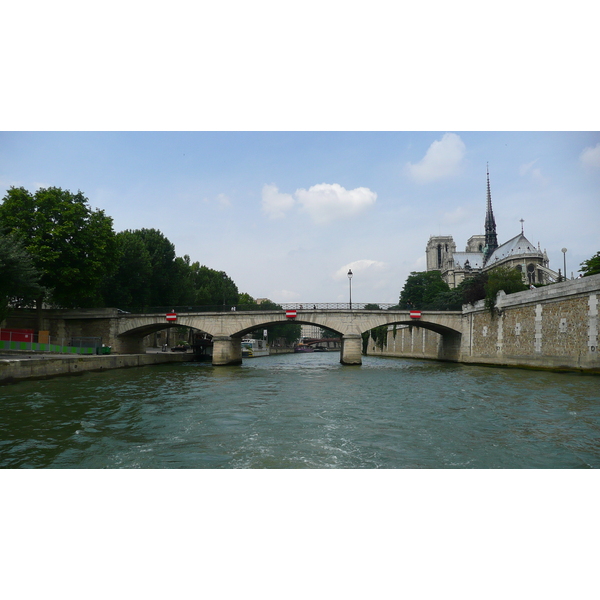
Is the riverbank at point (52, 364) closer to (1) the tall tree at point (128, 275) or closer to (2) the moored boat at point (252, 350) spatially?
(1) the tall tree at point (128, 275)

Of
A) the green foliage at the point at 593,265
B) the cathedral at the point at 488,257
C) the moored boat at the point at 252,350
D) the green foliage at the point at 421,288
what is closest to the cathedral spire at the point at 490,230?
the cathedral at the point at 488,257

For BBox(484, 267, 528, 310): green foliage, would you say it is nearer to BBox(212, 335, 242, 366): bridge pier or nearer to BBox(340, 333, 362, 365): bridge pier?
BBox(340, 333, 362, 365): bridge pier

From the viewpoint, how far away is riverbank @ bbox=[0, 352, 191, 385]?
20.1 m

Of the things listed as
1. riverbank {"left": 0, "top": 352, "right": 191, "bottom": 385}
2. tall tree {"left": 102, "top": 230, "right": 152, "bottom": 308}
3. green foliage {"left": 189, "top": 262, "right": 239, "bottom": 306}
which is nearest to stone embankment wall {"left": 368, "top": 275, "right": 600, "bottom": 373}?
riverbank {"left": 0, "top": 352, "right": 191, "bottom": 385}

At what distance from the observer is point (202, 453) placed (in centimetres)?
887

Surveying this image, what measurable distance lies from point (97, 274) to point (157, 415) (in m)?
25.2

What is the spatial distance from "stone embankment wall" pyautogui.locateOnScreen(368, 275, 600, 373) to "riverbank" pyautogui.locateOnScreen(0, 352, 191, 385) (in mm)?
28185

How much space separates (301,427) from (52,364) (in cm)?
1764

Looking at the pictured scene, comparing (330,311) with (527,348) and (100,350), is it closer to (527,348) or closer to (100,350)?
(527,348)

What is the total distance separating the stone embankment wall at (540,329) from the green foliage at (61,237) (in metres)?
31.3

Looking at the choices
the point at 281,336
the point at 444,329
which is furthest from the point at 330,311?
the point at 281,336

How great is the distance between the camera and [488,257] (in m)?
108

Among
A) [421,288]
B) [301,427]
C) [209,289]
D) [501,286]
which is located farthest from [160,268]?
[421,288]

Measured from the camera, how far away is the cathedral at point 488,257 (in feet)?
264
